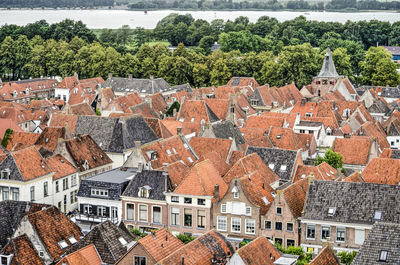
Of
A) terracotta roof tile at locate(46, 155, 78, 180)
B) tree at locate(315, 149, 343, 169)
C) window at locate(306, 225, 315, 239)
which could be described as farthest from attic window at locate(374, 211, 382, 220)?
terracotta roof tile at locate(46, 155, 78, 180)

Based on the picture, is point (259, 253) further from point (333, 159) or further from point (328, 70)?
point (328, 70)

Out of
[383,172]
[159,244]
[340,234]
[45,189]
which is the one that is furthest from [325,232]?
[45,189]

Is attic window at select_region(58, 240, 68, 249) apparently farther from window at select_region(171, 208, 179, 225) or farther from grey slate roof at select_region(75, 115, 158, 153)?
grey slate roof at select_region(75, 115, 158, 153)

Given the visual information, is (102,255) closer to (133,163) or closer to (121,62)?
(133,163)

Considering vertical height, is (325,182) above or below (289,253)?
above

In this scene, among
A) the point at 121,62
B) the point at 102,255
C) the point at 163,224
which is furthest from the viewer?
the point at 121,62

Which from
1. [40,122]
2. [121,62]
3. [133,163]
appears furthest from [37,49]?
[133,163]
